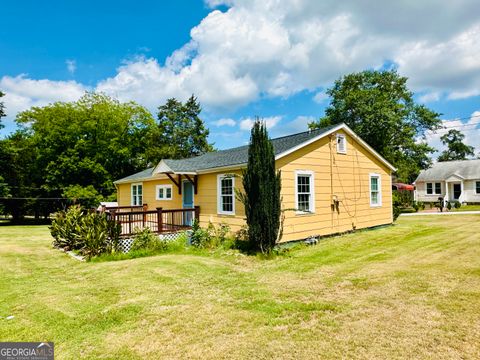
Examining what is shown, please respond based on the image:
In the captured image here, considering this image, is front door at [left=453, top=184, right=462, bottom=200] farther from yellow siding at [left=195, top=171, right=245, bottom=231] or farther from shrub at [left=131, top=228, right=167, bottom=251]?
shrub at [left=131, top=228, right=167, bottom=251]

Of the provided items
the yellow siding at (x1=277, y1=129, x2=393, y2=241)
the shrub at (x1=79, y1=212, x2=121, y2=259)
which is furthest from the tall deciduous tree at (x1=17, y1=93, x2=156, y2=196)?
the yellow siding at (x1=277, y1=129, x2=393, y2=241)

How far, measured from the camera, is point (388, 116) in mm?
26547

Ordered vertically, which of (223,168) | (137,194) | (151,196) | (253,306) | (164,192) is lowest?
(253,306)

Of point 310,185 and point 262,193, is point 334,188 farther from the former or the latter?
point 262,193

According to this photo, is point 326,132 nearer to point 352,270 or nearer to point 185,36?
point 352,270

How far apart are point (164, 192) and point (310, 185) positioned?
798 centimetres

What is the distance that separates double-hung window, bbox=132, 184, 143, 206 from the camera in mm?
18267

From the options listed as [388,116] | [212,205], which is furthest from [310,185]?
[388,116]

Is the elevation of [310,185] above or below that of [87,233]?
above

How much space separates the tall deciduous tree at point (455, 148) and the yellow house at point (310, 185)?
159 feet

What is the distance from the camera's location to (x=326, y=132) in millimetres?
11586

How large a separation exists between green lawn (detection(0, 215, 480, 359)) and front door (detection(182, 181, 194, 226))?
402cm

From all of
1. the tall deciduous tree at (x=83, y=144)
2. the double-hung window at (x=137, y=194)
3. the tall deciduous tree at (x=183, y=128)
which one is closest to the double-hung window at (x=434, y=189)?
the tall deciduous tree at (x=183, y=128)

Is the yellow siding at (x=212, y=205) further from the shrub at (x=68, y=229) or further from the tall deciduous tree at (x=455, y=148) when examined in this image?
the tall deciduous tree at (x=455, y=148)
